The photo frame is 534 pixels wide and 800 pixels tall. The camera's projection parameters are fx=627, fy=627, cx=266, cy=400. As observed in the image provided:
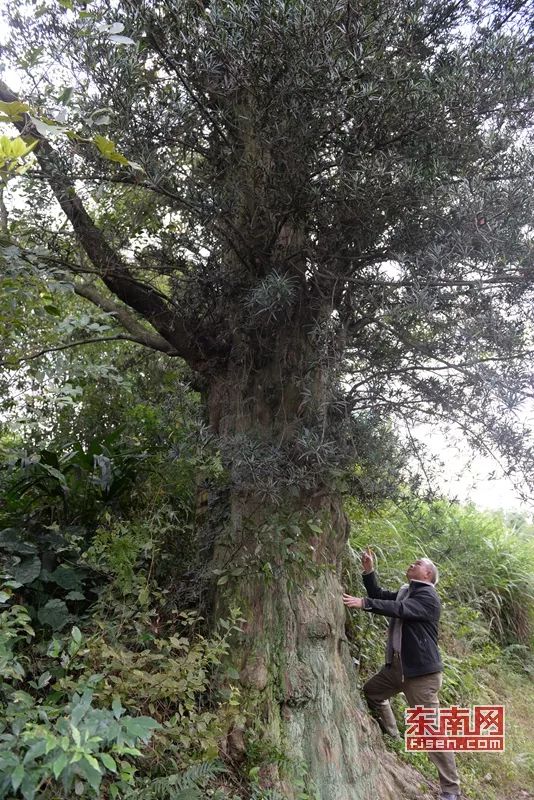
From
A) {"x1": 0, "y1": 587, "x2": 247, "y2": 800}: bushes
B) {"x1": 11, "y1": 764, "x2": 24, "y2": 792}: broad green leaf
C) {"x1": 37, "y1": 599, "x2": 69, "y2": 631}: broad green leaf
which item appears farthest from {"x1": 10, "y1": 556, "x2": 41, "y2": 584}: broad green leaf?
{"x1": 11, "y1": 764, "x2": 24, "y2": 792}: broad green leaf

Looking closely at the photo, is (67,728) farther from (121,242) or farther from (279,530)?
(121,242)

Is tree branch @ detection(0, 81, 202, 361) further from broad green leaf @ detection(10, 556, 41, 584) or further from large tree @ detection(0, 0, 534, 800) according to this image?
broad green leaf @ detection(10, 556, 41, 584)

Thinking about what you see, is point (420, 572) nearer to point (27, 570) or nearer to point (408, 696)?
point (408, 696)

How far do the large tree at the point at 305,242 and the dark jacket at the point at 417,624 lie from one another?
20.1 inches

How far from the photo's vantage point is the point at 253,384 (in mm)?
4281

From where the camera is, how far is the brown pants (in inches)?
167

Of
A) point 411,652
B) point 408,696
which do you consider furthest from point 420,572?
point 408,696

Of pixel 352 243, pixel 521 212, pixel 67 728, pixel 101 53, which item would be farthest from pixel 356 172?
pixel 67 728

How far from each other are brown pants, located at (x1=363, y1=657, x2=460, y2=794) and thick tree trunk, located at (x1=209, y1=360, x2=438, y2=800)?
214mm

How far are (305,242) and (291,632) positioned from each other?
240 cm

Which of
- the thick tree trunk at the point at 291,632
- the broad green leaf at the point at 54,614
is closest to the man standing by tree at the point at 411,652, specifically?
the thick tree trunk at the point at 291,632

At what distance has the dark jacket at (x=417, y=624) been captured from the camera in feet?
14.5

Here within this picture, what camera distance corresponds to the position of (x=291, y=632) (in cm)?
377

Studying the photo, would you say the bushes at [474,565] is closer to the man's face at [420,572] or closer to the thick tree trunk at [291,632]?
the man's face at [420,572]
